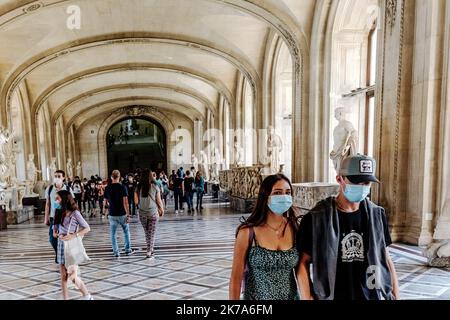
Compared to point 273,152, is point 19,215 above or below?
below

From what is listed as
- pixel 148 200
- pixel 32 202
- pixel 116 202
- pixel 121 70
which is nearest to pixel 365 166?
pixel 148 200


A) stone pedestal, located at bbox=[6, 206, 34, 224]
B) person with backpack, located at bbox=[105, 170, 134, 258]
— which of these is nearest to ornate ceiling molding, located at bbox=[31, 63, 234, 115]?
stone pedestal, located at bbox=[6, 206, 34, 224]

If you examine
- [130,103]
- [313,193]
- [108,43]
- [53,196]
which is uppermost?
[108,43]

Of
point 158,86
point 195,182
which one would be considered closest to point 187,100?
point 158,86

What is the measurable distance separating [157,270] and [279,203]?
11.9 ft

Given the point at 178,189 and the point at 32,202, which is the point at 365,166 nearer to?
the point at 178,189

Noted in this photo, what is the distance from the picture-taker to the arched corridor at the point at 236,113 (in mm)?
5078

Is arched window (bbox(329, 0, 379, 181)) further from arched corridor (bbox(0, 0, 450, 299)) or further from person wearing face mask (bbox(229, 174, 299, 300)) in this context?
person wearing face mask (bbox(229, 174, 299, 300))

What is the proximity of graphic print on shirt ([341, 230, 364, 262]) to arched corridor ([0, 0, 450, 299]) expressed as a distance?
0.73 feet

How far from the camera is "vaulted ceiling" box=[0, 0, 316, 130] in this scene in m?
9.73

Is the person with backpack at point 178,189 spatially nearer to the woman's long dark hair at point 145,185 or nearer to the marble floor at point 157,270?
the marble floor at point 157,270

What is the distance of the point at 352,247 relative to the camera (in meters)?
1.71

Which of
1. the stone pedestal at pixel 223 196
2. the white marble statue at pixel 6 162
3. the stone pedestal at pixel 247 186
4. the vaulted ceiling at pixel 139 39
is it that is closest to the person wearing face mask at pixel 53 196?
the vaulted ceiling at pixel 139 39
